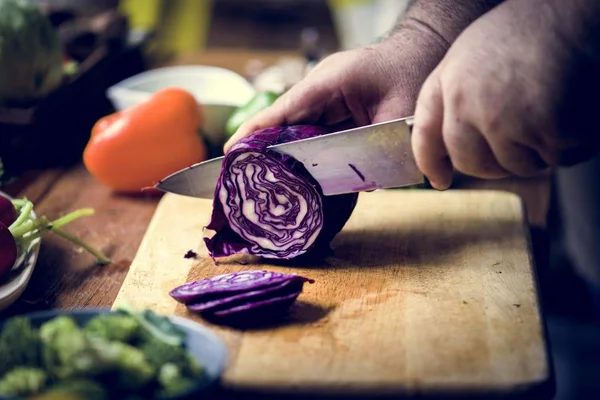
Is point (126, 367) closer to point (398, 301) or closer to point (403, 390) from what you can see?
point (403, 390)

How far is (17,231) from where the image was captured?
1.77 meters

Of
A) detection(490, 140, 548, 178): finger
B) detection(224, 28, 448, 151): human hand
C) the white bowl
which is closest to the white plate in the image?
detection(224, 28, 448, 151): human hand

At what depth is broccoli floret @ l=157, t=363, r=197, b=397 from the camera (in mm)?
1221

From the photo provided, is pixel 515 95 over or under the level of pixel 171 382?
over

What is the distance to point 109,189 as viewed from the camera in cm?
241

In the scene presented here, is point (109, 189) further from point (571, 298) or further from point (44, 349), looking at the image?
point (571, 298)

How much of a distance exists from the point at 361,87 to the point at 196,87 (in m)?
1.04

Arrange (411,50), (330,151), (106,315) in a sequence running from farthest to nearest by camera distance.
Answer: (411,50) → (330,151) → (106,315)

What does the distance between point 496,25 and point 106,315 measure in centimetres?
91

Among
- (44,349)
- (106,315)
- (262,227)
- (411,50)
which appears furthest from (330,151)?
(44,349)

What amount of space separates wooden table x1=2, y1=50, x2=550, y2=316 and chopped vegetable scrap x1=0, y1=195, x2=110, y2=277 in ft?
0.24

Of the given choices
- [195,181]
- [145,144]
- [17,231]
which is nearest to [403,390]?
[195,181]

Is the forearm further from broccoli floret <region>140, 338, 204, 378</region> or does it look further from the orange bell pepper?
broccoli floret <region>140, 338, 204, 378</region>

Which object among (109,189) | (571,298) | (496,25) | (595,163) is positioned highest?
(496,25)
